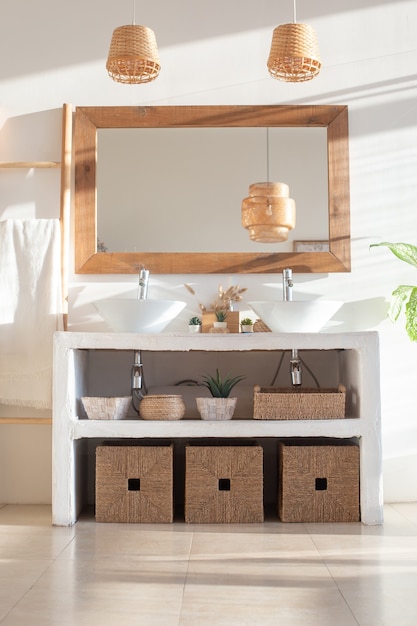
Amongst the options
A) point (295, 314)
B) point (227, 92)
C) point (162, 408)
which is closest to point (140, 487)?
point (162, 408)

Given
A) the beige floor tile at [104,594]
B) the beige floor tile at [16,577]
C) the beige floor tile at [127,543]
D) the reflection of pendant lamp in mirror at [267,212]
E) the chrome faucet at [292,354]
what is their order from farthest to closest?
1. the reflection of pendant lamp in mirror at [267,212]
2. the chrome faucet at [292,354]
3. the beige floor tile at [127,543]
4. the beige floor tile at [16,577]
5. the beige floor tile at [104,594]

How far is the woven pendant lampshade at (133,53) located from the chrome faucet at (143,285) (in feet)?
2.75

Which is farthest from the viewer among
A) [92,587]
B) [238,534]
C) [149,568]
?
[238,534]

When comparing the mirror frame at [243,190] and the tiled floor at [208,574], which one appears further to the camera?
the mirror frame at [243,190]

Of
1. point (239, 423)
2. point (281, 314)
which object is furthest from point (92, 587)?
point (281, 314)

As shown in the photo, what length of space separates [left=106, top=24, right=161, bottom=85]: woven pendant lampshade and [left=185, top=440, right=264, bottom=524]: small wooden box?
157 centimetres

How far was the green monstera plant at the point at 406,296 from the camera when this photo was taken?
11.0 ft

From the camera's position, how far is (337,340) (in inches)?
122

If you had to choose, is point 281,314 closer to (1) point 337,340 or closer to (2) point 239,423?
(1) point 337,340

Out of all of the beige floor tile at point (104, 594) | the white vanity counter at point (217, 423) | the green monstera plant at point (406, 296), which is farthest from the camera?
the green monstera plant at point (406, 296)

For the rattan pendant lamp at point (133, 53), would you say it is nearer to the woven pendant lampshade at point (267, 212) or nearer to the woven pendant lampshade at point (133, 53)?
the woven pendant lampshade at point (133, 53)

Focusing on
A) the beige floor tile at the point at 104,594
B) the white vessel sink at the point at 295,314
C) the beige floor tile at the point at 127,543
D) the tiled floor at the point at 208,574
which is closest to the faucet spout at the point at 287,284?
the white vessel sink at the point at 295,314

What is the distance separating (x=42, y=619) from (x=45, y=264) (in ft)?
6.40

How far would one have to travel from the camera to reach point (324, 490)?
3.13 meters
